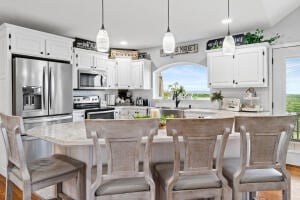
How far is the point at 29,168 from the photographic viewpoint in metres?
1.80

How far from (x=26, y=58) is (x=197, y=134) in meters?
3.18

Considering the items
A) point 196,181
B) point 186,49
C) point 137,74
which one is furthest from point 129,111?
point 196,181

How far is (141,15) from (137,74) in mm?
2231

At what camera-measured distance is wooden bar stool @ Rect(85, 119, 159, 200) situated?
1.41m

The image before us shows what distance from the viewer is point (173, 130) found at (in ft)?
4.76

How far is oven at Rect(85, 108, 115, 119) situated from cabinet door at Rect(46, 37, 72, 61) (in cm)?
115

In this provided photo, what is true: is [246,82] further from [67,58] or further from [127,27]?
[67,58]

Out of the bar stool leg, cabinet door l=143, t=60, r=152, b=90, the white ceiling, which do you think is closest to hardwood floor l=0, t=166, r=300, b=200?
the bar stool leg

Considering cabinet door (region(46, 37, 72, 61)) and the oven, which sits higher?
cabinet door (region(46, 37, 72, 61))

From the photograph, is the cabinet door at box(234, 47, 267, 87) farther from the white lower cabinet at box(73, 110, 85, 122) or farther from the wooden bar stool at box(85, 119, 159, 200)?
the wooden bar stool at box(85, 119, 159, 200)

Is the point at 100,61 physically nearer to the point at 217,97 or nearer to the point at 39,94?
the point at 39,94

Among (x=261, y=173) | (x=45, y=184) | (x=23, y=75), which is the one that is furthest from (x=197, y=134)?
(x=23, y=75)

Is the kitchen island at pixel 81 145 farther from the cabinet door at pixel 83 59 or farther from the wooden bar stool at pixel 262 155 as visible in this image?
the cabinet door at pixel 83 59

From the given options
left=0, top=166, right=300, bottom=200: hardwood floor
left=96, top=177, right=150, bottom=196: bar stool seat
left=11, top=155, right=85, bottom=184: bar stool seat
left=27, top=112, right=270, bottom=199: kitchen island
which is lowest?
left=0, top=166, right=300, bottom=200: hardwood floor
